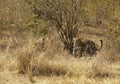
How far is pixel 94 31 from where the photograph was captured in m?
17.5

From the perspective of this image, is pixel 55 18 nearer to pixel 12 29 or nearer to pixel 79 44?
pixel 79 44

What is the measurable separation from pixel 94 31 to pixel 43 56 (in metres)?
8.70

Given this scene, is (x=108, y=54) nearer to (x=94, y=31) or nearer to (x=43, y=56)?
(x=43, y=56)

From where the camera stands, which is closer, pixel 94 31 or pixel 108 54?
pixel 108 54

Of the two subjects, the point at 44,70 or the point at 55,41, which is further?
the point at 55,41

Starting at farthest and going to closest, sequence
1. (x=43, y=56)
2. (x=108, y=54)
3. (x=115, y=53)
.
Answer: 1. (x=115, y=53)
2. (x=108, y=54)
3. (x=43, y=56)

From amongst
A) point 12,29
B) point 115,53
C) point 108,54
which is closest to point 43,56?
point 108,54

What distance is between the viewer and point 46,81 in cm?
805

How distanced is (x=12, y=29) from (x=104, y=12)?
15.7 feet

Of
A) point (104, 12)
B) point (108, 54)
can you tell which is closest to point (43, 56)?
point (108, 54)

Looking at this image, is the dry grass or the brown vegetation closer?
the dry grass

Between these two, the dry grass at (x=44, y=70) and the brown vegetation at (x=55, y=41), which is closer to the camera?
the dry grass at (x=44, y=70)

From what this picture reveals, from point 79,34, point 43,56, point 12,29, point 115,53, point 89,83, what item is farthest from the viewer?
point 12,29

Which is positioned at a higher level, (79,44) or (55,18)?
(55,18)
